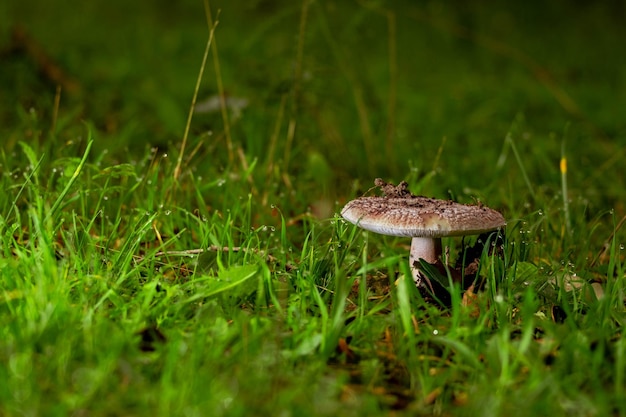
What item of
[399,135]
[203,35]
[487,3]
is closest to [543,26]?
[487,3]

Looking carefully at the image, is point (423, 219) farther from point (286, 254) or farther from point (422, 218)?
point (286, 254)

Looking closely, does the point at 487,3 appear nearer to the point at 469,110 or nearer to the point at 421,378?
the point at 469,110

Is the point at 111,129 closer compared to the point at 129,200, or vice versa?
the point at 129,200

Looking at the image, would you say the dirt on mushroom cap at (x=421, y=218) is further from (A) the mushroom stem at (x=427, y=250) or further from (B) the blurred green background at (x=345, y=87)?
(B) the blurred green background at (x=345, y=87)

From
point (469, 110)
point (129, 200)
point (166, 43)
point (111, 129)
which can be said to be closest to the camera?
point (129, 200)

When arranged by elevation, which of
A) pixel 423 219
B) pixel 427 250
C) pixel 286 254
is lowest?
pixel 286 254

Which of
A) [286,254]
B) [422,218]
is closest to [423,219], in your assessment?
[422,218]
